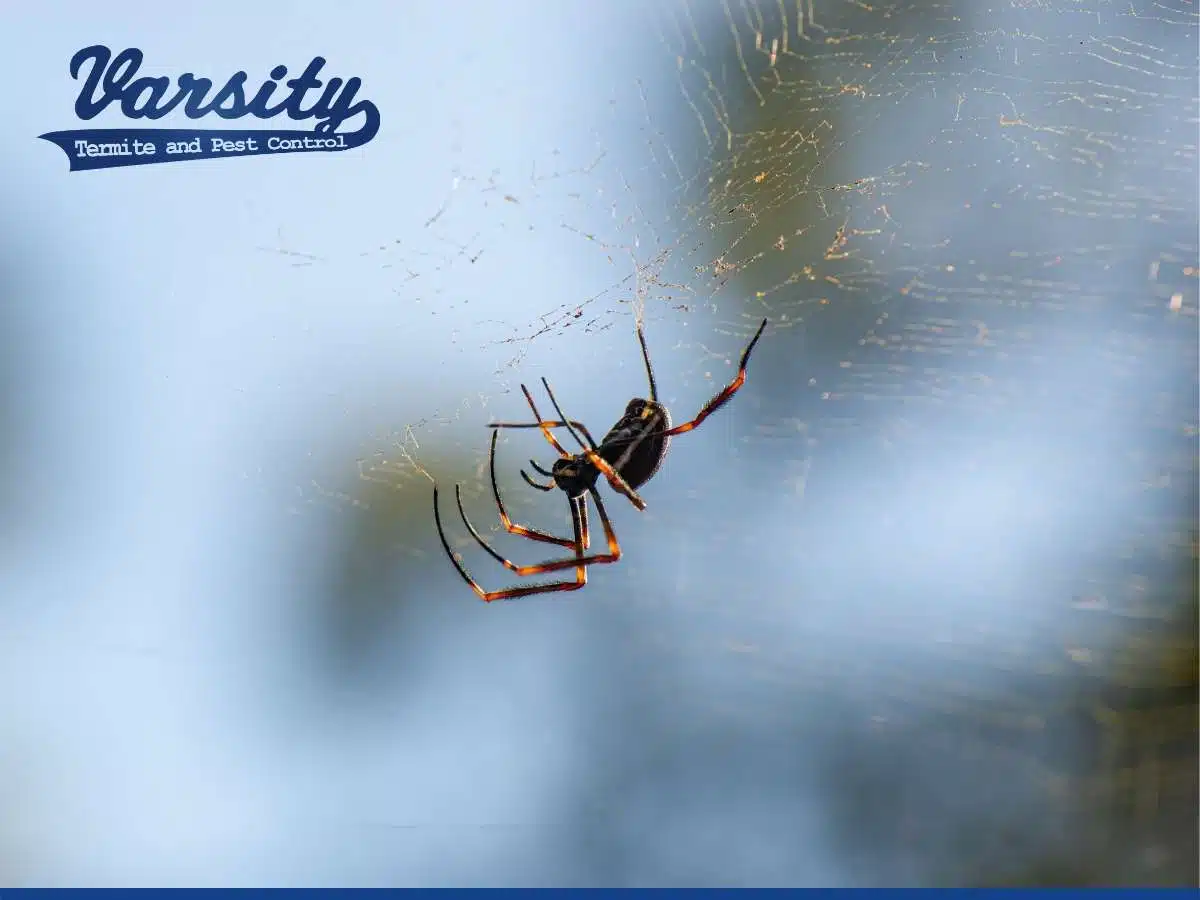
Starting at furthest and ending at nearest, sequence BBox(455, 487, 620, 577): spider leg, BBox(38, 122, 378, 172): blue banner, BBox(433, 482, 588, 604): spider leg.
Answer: BBox(38, 122, 378, 172): blue banner < BBox(433, 482, 588, 604): spider leg < BBox(455, 487, 620, 577): spider leg

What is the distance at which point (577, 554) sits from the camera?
9.76ft

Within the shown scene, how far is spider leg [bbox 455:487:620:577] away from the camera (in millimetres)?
2811

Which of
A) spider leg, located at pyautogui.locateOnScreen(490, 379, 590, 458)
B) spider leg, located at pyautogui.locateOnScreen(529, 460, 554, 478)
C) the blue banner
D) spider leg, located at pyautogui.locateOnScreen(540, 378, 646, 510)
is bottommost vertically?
spider leg, located at pyautogui.locateOnScreen(540, 378, 646, 510)

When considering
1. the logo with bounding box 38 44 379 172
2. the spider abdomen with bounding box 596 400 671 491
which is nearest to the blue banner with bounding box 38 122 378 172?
the logo with bounding box 38 44 379 172

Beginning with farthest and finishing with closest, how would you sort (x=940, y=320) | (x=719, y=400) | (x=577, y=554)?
(x=940, y=320), (x=577, y=554), (x=719, y=400)

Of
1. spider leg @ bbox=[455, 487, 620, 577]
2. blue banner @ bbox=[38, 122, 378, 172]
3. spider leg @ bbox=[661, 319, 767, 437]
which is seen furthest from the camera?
blue banner @ bbox=[38, 122, 378, 172]

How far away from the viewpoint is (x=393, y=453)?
3332 millimetres

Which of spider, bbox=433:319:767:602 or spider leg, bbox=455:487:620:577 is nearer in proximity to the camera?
spider, bbox=433:319:767:602

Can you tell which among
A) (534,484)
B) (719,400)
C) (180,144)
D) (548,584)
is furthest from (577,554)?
(180,144)

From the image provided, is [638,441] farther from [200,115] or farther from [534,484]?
[200,115]

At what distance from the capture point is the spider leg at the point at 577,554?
281cm

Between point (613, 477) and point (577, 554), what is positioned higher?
point (613, 477)

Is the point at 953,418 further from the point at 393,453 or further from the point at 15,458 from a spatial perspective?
the point at 15,458

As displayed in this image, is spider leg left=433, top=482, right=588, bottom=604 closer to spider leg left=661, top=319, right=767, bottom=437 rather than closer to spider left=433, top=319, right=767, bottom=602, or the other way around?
spider left=433, top=319, right=767, bottom=602
